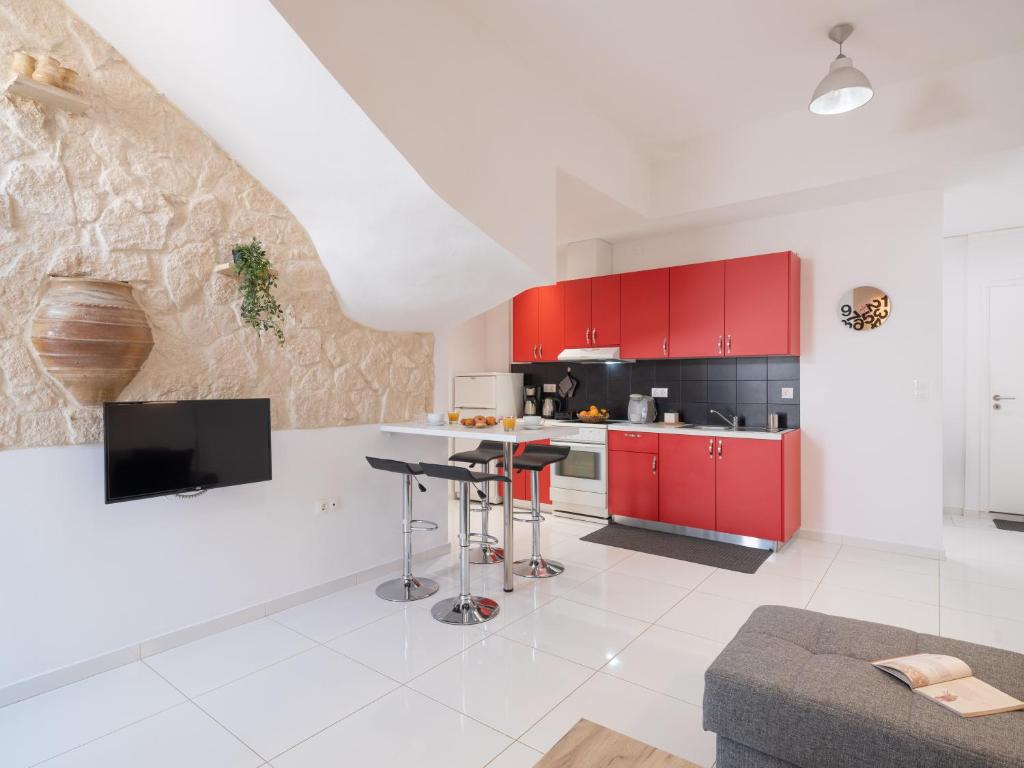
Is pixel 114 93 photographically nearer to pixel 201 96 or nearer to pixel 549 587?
pixel 201 96

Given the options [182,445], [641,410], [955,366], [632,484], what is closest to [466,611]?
[182,445]

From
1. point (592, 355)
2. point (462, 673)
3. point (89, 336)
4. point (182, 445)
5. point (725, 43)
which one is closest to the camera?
point (89, 336)

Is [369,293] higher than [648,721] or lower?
higher

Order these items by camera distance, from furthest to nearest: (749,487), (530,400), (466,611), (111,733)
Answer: (530,400) < (749,487) < (466,611) < (111,733)

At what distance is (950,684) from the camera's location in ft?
4.97

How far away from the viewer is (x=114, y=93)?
258 centimetres

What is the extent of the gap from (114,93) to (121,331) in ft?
3.75

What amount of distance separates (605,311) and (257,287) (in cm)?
325

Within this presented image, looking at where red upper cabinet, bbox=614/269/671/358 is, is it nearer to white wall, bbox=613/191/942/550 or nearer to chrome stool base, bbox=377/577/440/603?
white wall, bbox=613/191/942/550

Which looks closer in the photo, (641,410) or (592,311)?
(641,410)

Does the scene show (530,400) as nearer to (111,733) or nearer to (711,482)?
(711,482)

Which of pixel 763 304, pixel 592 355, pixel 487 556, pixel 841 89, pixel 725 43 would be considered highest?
pixel 725 43

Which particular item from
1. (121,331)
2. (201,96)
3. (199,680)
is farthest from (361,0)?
(199,680)

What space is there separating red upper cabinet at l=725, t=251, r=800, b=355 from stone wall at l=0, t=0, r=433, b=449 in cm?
305
